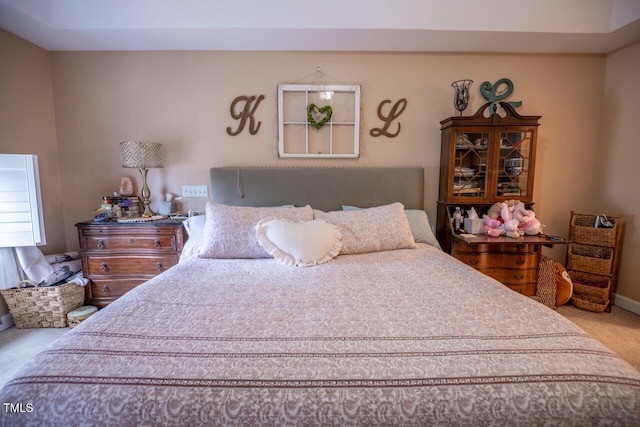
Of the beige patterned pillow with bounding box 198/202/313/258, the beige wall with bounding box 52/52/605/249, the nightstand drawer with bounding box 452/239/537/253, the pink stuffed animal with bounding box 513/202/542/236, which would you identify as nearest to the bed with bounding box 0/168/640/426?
the beige patterned pillow with bounding box 198/202/313/258

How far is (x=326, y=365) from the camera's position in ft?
2.73

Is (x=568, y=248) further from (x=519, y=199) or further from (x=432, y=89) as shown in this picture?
(x=432, y=89)

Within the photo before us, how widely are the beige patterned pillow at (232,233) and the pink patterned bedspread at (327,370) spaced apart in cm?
72

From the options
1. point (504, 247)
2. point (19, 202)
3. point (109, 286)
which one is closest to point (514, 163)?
point (504, 247)

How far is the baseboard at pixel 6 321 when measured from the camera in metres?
2.21

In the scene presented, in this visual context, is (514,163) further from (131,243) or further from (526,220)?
(131,243)

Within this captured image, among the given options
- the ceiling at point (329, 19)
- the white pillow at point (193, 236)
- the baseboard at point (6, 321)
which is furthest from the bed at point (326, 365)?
the ceiling at point (329, 19)

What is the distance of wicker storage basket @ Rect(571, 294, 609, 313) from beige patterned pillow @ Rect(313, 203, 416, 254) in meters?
1.73

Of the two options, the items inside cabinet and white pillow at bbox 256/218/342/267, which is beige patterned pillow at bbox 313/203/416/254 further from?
the items inside cabinet

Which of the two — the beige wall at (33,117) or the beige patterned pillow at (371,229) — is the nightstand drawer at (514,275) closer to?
the beige patterned pillow at (371,229)

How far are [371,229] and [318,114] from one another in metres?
1.26

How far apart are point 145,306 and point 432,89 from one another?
280cm

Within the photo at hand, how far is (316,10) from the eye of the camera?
218 cm

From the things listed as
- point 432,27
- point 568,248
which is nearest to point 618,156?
point 568,248
